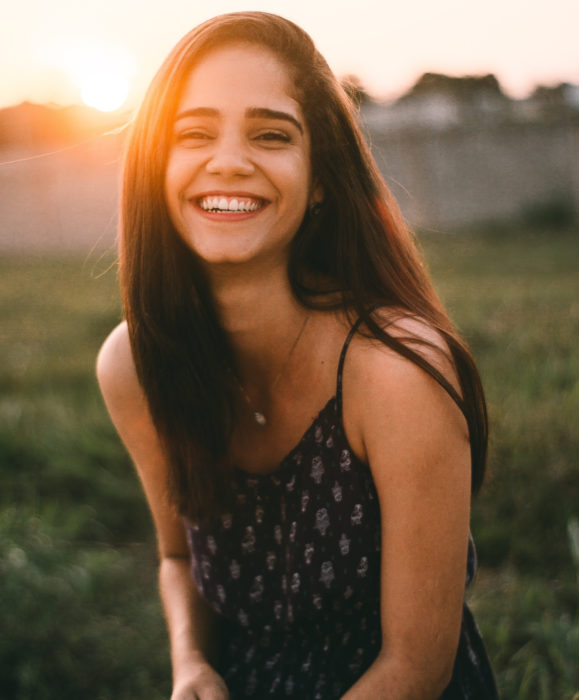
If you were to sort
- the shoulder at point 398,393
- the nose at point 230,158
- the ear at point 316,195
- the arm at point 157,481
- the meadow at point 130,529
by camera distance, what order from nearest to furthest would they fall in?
the shoulder at point 398,393
the nose at point 230,158
the ear at point 316,195
the arm at point 157,481
the meadow at point 130,529

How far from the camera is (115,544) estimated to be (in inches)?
127

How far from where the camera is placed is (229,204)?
1.53m

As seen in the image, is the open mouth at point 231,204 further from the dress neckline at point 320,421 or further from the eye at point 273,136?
the dress neckline at point 320,421

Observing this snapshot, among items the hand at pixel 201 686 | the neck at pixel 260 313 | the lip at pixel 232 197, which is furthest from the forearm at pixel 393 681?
the lip at pixel 232 197

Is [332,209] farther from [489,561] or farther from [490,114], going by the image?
[490,114]

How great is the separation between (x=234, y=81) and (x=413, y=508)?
89cm

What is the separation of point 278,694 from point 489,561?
1.42 m

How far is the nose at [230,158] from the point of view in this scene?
1.49m

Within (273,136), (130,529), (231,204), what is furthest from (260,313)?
(130,529)

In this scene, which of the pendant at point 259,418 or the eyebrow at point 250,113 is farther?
the pendant at point 259,418

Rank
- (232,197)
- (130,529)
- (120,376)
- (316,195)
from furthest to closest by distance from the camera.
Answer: (130,529)
(120,376)
(316,195)
(232,197)

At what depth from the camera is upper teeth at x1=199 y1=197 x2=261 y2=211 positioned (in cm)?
152

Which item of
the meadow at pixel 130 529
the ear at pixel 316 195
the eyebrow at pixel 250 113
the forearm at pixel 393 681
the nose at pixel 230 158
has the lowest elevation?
the meadow at pixel 130 529

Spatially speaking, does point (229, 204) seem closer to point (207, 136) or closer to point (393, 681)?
point (207, 136)
